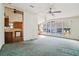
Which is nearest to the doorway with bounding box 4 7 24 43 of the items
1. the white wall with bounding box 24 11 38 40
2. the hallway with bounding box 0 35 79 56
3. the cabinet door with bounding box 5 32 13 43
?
the cabinet door with bounding box 5 32 13 43

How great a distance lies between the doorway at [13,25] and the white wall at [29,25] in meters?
0.45

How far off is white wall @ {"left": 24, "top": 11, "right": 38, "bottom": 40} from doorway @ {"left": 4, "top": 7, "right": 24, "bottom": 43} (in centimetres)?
45

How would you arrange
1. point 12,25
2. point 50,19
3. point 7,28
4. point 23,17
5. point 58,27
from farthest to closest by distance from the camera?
point 50,19, point 58,27, point 23,17, point 12,25, point 7,28

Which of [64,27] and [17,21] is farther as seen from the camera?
[64,27]

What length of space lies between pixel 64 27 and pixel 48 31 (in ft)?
10.5

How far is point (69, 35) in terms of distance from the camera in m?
10.7

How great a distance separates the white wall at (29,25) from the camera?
391 inches

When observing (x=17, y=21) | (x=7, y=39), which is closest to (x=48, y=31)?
(x=17, y=21)

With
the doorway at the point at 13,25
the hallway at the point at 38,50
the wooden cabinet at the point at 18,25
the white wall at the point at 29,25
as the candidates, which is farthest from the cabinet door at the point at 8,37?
the white wall at the point at 29,25

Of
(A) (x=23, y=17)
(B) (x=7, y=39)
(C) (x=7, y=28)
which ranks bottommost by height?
(B) (x=7, y=39)

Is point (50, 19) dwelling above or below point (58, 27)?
above

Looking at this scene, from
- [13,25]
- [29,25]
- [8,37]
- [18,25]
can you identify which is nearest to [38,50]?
[8,37]

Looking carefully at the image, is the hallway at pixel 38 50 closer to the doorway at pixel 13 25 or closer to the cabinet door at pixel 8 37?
the cabinet door at pixel 8 37

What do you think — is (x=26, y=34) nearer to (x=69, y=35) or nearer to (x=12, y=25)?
(x=12, y=25)
